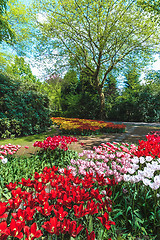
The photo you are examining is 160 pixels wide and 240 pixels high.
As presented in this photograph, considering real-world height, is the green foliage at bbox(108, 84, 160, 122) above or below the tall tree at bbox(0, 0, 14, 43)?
below

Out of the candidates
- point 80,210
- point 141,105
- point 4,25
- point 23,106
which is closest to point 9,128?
point 23,106

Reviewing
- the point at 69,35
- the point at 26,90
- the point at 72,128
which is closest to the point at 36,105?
the point at 26,90

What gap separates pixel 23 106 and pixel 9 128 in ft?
4.01

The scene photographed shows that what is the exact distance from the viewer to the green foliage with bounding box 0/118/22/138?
5.62 meters

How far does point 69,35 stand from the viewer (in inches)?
473

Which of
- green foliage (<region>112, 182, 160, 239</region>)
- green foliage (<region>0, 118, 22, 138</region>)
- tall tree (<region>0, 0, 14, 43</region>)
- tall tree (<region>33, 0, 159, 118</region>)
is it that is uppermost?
tall tree (<region>33, 0, 159, 118</region>)

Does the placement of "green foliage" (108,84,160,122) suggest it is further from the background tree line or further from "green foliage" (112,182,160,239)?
"green foliage" (112,182,160,239)

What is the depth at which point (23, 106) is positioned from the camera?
21.4 ft

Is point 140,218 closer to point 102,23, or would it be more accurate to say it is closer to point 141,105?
point 102,23

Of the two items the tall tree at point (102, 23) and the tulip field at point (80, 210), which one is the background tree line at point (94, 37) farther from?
the tulip field at point (80, 210)

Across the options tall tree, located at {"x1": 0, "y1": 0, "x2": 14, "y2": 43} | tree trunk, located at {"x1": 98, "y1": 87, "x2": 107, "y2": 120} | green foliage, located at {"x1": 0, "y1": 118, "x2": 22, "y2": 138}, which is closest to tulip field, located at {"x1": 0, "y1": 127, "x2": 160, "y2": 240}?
green foliage, located at {"x1": 0, "y1": 118, "x2": 22, "y2": 138}

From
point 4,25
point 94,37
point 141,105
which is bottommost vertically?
point 141,105

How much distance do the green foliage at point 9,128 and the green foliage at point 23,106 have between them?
0.19m

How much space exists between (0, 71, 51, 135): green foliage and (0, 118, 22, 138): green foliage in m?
0.19
